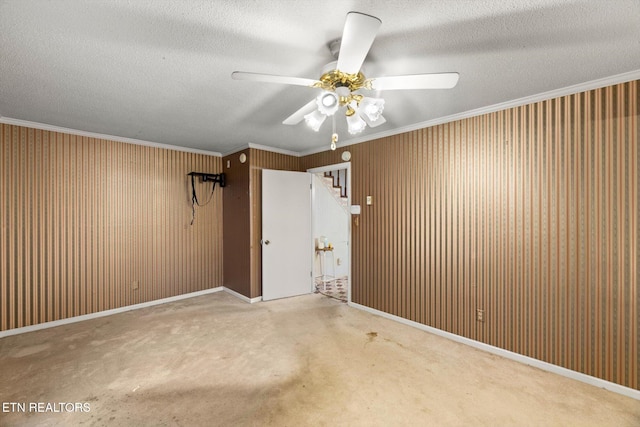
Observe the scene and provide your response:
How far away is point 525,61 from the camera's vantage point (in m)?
1.90

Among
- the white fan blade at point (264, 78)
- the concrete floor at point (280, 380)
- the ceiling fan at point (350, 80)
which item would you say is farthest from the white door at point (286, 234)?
the white fan blade at point (264, 78)

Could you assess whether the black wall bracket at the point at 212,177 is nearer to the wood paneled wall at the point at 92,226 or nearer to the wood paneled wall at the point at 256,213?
the wood paneled wall at the point at 92,226

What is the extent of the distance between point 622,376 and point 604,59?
2286 mm

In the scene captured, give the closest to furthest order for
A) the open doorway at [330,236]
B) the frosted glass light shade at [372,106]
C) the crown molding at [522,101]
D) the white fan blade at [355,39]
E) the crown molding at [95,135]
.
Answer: the white fan blade at [355,39] < the frosted glass light shade at [372,106] < the crown molding at [522,101] < the crown molding at [95,135] < the open doorway at [330,236]

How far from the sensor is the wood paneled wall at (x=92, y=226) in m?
3.10

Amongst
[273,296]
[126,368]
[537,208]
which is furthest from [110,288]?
[537,208]

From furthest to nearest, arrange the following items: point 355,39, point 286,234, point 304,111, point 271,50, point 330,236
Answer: point 330,236
point 286,234
point 304,111
point 271,50
point 355,39

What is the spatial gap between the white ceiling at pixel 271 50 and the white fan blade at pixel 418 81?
0.84 feet

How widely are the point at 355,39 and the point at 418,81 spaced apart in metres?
0.50

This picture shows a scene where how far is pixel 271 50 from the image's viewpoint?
1.77 meters

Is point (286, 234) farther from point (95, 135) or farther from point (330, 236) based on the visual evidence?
point (95, 135)

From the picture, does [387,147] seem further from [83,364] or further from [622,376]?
[83,364]

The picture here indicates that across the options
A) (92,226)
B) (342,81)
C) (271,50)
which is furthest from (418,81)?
(92,226)

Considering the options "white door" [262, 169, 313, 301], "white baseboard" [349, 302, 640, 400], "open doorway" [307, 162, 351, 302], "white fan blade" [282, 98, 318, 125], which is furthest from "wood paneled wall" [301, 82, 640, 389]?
"open doorway" [307, 162, 351, 302]
